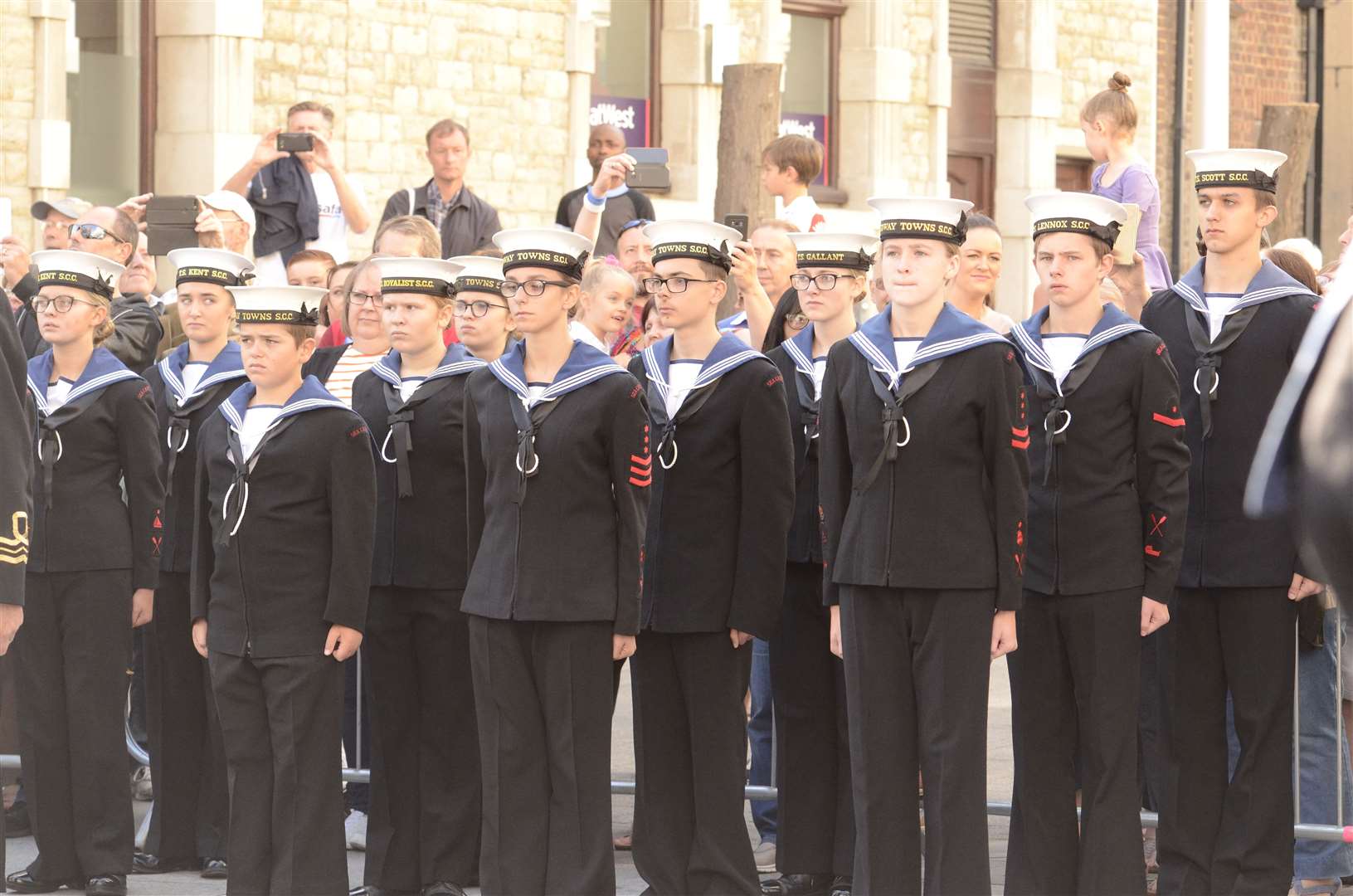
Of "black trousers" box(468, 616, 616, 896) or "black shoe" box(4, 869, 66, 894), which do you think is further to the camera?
"black shoe" box(4, 869, 66, 894)

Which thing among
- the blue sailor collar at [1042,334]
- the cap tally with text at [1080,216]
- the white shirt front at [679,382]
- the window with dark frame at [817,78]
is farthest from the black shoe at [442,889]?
the window with dark frame at [817,78]

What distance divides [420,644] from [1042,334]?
2.16 meters

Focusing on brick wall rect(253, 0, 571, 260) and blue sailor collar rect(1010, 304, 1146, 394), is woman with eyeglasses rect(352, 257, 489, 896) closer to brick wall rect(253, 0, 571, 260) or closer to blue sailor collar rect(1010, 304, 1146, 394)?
blue sailor collar rect(1010, 304, 1146, 394)

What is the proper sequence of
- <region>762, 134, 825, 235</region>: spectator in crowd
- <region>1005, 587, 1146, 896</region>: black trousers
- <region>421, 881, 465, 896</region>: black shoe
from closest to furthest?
<region>1005, 587, 1146, 896</region>: black trousers
<region>421, 881, 465, 896</region>: black shoe
<region>762, 134, 825, 235</region>: spectator in crowd

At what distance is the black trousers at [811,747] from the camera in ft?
23.7

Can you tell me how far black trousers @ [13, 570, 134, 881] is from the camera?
24.1 ft

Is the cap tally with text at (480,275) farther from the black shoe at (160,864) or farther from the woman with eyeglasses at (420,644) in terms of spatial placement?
the black shoe at (160,864)

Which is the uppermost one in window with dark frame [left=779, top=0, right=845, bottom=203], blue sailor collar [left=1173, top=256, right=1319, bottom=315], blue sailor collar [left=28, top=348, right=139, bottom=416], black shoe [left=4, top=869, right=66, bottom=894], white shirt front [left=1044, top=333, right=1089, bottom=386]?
window with dark frame [left=779, top=0, right=845, bottom=203]

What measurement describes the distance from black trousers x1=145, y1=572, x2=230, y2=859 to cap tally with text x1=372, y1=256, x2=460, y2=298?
1.20 m

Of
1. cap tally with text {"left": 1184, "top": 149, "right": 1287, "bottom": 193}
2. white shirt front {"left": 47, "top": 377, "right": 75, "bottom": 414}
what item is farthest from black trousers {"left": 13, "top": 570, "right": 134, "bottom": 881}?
cap tally with text {"left": 1184, "top": 149, "right": 1287, "bottom": 193}

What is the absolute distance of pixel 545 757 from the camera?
6.70 m

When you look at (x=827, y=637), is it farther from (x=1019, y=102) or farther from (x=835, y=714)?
(x=1019, y=102)

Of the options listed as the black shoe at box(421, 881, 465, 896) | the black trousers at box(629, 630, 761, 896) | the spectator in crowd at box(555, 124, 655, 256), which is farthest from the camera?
the spectator in crowd at box(555, 124, 655, 256)

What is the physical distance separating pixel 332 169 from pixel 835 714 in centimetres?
572
